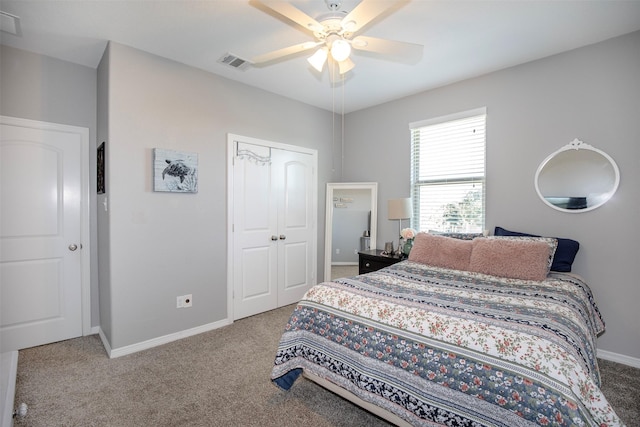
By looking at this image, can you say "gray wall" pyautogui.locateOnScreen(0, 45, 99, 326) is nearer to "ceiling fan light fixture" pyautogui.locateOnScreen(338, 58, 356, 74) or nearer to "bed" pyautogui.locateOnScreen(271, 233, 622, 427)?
"ceiling fan light fixture" pyautogui.locateOnScreen(338, 58, 356, 74)

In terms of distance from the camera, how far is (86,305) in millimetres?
3121

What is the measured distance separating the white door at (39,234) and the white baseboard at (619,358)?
191 inches

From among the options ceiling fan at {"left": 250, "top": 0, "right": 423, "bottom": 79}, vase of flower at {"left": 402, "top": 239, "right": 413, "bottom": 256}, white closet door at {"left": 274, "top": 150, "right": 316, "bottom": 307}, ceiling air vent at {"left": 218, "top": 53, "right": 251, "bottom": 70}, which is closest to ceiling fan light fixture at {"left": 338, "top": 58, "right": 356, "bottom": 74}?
ceiling fan at {"left": 250, "top": 0, "right": 423, "bottom": 79}

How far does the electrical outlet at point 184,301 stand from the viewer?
10.0ft

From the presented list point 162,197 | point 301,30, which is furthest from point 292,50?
point 162,197

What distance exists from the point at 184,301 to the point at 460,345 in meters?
2.63

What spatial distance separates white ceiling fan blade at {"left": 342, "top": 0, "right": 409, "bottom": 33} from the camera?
161cm

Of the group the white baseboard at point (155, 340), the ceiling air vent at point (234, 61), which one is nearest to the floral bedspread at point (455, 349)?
the white baseboard at point (155, 340)

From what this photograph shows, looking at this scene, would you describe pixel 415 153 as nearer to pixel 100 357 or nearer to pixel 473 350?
pixel 473 350

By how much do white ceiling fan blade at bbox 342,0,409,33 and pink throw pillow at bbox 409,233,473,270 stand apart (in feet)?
6.41

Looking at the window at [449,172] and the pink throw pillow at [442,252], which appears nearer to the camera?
the pink throw pillow at [442,252]

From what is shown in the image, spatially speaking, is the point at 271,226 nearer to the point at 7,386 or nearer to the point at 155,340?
the point at 155,340

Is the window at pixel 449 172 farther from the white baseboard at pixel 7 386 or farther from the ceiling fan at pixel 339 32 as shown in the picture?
the white baseboard at pixel 7 386

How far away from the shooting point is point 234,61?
298 cm
